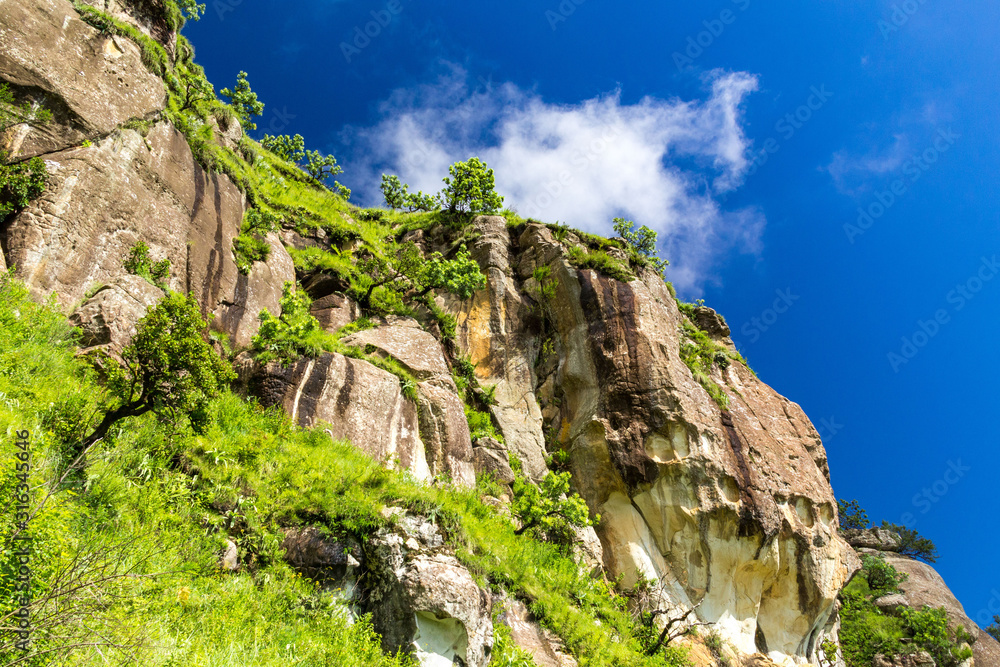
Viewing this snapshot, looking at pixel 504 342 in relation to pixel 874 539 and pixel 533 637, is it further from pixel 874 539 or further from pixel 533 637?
pixel 874 539

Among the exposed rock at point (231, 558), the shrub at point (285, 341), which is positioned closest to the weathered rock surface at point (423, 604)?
the exposed rock at point (231, 558)

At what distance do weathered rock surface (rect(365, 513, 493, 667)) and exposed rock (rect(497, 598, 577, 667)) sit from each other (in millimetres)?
1536

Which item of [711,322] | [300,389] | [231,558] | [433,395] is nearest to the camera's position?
[231,558]

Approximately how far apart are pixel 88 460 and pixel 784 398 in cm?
2516

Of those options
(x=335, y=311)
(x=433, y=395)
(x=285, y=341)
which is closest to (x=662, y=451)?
(x=433, y=395)

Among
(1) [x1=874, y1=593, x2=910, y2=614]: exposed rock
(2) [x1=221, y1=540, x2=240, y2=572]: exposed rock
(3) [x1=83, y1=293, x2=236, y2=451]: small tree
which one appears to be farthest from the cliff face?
(1) [x1=874, y1=593, x2=910, y2=614]: exposed rock

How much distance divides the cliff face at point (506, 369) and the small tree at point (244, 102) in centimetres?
448

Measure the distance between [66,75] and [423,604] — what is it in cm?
1428

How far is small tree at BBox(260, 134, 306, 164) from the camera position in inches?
1312

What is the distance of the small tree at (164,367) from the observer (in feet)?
23.9

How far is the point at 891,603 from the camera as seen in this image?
84.0 feet

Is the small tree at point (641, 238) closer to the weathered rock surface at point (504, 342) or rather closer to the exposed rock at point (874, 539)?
the weathered rock surface at point (504, 342)

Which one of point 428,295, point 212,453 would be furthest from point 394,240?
point 212,453

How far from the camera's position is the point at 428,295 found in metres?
20.5
